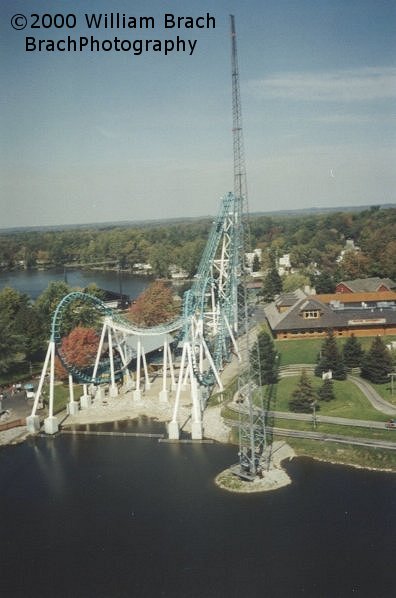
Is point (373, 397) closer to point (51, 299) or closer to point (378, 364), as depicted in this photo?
point (378, 364)

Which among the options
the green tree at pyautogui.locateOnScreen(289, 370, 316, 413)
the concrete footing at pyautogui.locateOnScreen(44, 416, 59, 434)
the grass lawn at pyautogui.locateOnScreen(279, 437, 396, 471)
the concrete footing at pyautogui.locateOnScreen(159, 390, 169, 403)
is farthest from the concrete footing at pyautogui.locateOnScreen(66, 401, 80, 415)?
the grass lawn at pyautogui.locateOnScreen(279, 437, 396, 471)

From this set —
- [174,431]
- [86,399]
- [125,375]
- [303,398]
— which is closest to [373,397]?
[303,398]

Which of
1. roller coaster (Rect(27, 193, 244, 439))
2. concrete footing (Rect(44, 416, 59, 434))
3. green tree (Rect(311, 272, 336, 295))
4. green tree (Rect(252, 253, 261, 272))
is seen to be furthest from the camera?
green tree (Rect(252, 253, 261, 272))

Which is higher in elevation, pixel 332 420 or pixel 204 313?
pixel 204 313

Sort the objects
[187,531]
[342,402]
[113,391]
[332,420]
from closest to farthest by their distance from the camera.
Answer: [187,531] → [332,420] → [342,402] → [113,391]

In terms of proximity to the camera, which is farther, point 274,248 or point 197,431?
point 274,248

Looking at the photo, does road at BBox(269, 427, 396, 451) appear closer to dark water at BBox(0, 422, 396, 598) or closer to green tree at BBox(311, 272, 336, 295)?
dark water at BBox(0, 422, 396, 598)

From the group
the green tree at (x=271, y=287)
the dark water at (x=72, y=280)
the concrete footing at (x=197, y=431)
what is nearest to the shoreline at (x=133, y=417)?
the concrete footing at (x=197, y=431)
